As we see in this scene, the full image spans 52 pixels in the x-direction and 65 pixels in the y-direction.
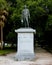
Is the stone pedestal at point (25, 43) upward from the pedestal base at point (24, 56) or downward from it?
upward

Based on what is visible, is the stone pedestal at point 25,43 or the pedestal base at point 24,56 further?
the stone pedestal at point 25,43

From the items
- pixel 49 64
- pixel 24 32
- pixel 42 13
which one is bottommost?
pixel 49 64

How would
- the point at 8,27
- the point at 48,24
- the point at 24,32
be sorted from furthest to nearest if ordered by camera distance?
the point at 8,27 → the point at 48,24 → the point at 24,32

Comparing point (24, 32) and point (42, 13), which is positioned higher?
point (42, 13)

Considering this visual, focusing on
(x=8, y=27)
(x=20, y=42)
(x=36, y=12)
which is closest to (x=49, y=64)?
(x=20, y=42)

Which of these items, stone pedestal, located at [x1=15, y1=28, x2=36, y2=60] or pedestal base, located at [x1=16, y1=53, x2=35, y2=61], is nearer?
pedestal base, located at [x1=16, y1=53, x2=35, y2=61]

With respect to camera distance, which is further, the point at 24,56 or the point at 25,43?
the point at 25,43

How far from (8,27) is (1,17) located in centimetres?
312

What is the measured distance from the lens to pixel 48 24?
22.7 meters

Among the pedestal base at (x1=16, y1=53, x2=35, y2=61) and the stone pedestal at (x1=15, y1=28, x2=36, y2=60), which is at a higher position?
the stone pedestal at (x1=15, y1=28, x2=36, y2=60)

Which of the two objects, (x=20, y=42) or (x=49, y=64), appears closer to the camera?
(x=49, y=64)

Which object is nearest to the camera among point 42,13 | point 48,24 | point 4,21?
point 48,24

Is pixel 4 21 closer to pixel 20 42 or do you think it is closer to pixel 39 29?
pixel 39 29

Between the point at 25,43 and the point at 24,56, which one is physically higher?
the point at 25,43
